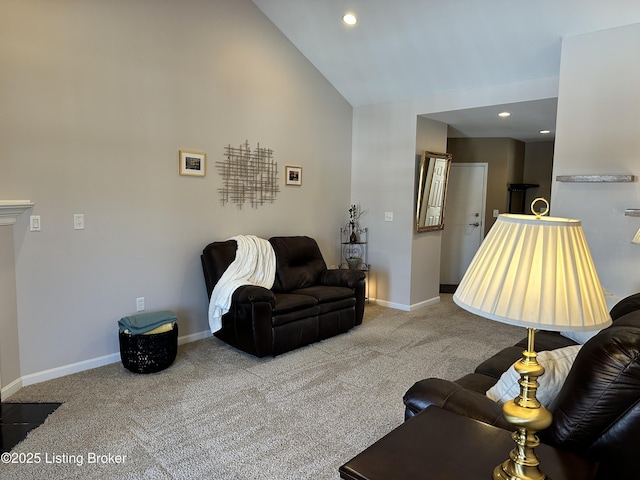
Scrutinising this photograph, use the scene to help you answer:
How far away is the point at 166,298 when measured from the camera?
386cm

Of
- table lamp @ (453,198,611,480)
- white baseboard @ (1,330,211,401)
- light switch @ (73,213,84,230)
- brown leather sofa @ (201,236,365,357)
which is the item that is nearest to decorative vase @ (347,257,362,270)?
brown leather sofa @ (201,236,365,357)

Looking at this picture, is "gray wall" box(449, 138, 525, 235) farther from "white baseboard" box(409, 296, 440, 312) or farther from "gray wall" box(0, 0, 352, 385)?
"gray wall" box(0, 0, 352, 385)

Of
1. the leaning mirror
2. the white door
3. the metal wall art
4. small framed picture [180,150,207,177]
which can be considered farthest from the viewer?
the white door

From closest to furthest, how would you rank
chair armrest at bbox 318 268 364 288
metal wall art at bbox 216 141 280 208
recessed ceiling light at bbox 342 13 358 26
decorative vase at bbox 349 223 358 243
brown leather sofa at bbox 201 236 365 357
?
1. brown leather sofa at bbox 201 236 365 357
2. recessed ceiling light at bbox 342 13 358 26
3. metal wall art at bbox 216 141 280 208
4. chair armrest at bbox 318 268 364 288
5. decorative vase at bbox 349 223 358 243

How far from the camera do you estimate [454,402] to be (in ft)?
5.32

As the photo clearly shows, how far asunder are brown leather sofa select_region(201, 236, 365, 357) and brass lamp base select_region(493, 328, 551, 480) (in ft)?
8.61

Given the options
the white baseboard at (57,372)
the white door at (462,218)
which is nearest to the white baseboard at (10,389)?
the white baseboard at (57,372)

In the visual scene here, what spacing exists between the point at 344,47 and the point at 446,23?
121 centimetres

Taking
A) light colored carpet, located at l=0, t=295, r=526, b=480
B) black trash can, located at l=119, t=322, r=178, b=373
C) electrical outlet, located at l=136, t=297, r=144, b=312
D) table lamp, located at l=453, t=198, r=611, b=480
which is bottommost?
light colored carpet, located at l=0, t=295, r=526, b=480

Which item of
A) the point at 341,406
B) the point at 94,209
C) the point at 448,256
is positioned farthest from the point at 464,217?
the point at 94,209

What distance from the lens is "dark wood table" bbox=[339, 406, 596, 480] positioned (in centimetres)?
115

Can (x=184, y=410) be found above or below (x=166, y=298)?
below

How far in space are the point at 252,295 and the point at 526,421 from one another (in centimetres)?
269

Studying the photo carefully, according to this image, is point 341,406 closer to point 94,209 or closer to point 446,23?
point 94,209
